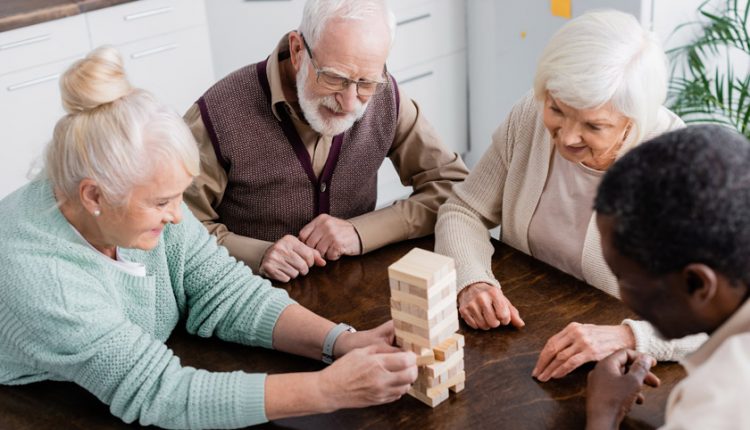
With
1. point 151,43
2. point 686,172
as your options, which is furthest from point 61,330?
point 151,43

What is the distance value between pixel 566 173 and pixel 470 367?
59cm

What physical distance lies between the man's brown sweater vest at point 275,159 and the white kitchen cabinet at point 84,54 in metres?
1.11

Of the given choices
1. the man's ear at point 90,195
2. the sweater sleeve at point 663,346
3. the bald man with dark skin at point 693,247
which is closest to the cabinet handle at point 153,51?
the man's ear at point 90,195

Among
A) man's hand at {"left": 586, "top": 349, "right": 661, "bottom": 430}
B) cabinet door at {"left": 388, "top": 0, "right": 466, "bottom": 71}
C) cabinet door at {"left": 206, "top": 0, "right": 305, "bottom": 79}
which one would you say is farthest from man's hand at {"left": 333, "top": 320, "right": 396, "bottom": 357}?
cabinet door at {"left": 388, "top": 0, "right": 466, "bottom": 71}

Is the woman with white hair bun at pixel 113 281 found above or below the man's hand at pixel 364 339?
above

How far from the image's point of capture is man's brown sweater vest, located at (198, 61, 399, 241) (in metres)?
2.19

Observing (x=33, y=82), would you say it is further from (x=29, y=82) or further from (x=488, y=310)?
(x=488, y=310)

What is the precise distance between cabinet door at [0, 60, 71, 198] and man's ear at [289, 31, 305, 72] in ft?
4.43

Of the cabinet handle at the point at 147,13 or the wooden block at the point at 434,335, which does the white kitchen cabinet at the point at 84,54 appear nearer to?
the cabinet handle at the point at 147,13

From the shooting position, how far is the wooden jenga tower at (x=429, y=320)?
4.65 ft

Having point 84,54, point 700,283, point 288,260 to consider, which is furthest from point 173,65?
point 700,283

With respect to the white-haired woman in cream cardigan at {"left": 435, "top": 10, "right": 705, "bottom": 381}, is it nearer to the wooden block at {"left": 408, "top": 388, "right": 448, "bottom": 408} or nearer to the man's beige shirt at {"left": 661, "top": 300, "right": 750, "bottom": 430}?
the wooden block at {"left": 408, "top": 388, "right": 448, "bottom": 408}

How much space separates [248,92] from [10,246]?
33.3 inches

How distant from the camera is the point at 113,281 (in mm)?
1583
